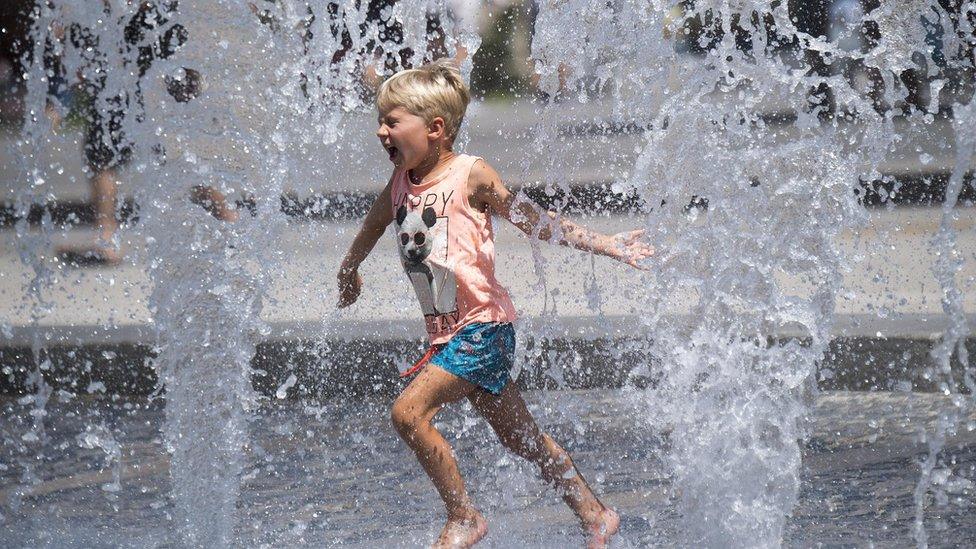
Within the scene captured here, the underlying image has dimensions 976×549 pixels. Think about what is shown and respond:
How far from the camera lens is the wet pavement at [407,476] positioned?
3.38 meters

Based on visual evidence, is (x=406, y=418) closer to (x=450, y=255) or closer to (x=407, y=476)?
(x=450, y=255)

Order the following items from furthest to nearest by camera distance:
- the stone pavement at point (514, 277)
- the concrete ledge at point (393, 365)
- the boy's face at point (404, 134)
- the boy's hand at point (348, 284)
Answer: the stone pavement at point (514, 277) < the concrete ledge at point (393, 365) < the boy's hand at point (348, 284) < the boy's face at point (404, 134)

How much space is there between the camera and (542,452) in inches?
127

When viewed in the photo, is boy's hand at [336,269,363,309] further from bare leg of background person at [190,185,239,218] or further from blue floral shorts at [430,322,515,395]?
bare leg of background person at [190,185,239,218]

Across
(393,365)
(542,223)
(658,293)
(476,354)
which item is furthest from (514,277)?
(476,354)

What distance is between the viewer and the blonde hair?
125 inches

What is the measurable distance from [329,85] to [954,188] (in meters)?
2.46

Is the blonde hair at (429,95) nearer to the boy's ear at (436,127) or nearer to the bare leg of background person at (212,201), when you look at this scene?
the boy's ear at (436,127)

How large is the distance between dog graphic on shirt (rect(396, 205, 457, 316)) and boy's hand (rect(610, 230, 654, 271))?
1.33 ft

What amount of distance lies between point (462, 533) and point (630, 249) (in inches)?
30.9

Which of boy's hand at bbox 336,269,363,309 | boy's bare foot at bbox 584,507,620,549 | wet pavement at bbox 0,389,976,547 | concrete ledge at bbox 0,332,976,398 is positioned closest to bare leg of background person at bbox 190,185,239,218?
boy's hand at bbox 336,269,363,309

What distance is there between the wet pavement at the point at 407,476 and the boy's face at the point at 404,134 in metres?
0.96

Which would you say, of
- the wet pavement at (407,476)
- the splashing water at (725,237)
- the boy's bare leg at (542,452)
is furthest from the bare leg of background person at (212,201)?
the boy's bare leg at (542,452)

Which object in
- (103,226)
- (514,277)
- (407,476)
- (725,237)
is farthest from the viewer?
(103,226)
